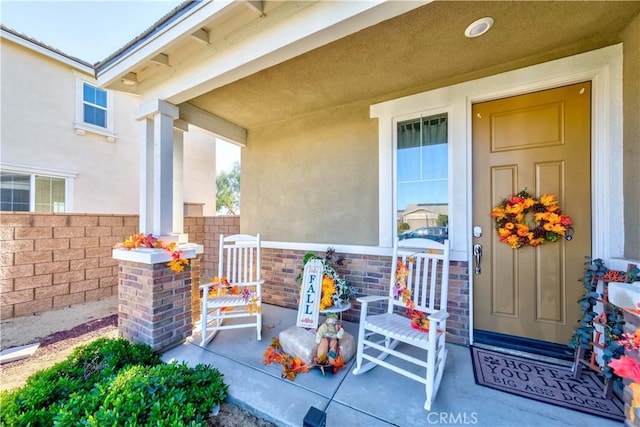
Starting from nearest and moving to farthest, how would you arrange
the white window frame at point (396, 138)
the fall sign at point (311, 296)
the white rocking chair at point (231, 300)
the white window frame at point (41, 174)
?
the fall sign at point (311, 296)
the white rocking chair at point (231, 300)
the white window frame at point (396, 138)
the white window frame at point (41, 174)

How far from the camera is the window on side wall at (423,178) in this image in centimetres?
265

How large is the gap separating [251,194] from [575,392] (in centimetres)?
406

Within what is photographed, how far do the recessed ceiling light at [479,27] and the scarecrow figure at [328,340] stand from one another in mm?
2593

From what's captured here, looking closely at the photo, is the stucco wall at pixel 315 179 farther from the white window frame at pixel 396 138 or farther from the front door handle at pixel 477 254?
the front door handle at pixel 477 254

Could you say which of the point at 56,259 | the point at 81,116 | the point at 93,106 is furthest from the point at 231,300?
the point at 93,106

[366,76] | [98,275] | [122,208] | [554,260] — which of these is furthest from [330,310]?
[122,208]

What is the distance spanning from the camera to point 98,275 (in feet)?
12.6

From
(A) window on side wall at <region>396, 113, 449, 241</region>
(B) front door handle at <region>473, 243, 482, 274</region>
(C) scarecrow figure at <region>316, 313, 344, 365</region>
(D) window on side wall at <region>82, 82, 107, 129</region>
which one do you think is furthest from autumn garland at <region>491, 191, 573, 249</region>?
(D) window on side wall at <region>82, 82, 107, 129</region>

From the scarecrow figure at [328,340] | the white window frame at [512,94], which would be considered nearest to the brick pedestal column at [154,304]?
the scarecrow figure at [328,340]

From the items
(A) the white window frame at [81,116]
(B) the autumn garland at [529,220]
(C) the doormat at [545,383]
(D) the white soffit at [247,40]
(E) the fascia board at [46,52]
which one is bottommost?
(C) the doormat at [545,383]

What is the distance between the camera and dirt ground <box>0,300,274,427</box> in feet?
5.52

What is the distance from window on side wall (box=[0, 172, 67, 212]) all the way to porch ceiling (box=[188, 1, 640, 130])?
14.7 ft

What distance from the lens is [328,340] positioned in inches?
84.0

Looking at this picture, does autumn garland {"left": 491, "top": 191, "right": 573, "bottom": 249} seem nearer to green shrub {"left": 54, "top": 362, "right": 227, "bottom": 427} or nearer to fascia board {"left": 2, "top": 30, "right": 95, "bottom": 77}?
green shrub {"left": 54, "top": 362, "right": 227, "bottom": 427}
